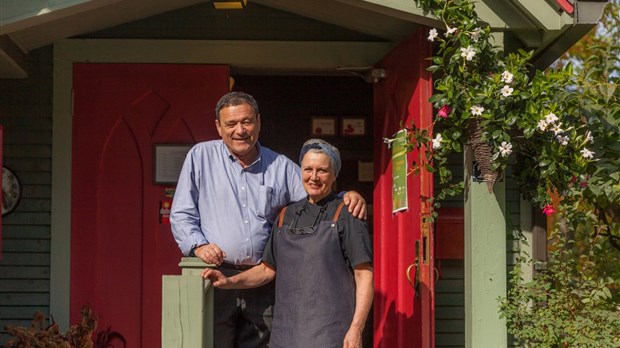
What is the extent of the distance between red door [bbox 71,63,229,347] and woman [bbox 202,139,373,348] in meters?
2.09

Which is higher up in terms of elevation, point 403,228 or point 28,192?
point 28,192

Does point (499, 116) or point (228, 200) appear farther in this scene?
point (499, 116)

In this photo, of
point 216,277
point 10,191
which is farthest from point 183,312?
point 10,191

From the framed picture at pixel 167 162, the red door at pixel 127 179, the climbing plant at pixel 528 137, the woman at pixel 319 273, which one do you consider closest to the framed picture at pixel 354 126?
the red door at pixel 127 179

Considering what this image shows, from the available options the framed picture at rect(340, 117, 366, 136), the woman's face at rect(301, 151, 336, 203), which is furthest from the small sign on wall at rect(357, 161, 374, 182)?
the woman's face at rect(301, 151, 336, 203)

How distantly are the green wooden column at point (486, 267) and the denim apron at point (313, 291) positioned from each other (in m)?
1.10

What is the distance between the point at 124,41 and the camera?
278 inches

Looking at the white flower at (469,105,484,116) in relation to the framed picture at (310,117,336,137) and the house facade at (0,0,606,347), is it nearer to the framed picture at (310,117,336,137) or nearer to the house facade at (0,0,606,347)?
the house facade at (0,0,606,347)

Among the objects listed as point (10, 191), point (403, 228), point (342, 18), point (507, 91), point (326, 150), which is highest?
point (342, 18)

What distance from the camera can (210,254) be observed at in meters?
4.88

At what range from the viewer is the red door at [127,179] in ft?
22.8

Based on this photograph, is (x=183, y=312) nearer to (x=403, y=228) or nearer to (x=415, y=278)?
(x=415, y=278)

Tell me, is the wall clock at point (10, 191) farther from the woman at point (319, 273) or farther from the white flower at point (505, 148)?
the white flower at point (505, 148)

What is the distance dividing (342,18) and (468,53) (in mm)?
1457
